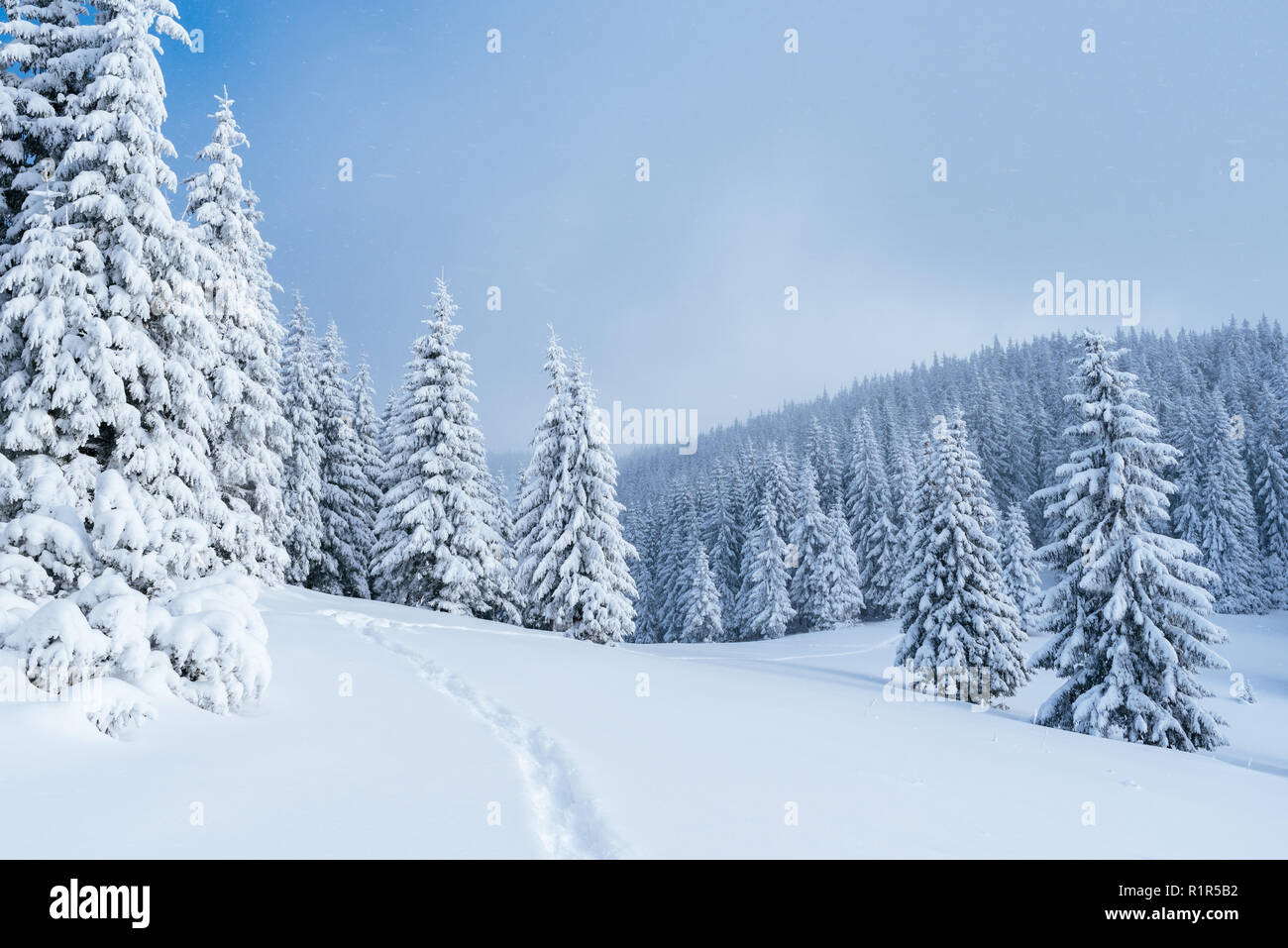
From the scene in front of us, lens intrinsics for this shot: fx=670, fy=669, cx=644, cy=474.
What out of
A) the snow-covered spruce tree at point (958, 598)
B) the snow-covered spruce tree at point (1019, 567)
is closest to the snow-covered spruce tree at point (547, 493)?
the snow-covered spruce tree at point (958, 598)

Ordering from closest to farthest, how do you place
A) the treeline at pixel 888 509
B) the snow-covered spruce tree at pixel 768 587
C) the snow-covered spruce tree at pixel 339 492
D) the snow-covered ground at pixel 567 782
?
1. the snow-covered ground at pixel 567 782
2. the snow-covered spruce tree at pixel 339 492
3. the treeline at pixel 888 509
4. the snow-covered spruce tree at pixel 768 587

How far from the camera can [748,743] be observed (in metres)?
8.90

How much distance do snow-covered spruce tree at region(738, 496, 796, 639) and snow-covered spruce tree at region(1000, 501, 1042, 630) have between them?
16.7m

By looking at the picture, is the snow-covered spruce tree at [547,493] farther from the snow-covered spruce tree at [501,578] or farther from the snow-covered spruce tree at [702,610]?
the snow-covered spruce tree at [702,610]

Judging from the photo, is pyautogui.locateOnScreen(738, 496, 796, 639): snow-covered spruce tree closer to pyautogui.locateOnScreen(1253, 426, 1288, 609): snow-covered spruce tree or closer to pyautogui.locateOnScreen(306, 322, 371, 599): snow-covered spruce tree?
pyautogui.locateOnScreen(306, 322, 371, 599): snow-covered spruce tree

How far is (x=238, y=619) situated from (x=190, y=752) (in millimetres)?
2024

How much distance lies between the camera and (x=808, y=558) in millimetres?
58031

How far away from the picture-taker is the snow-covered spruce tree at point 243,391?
20328 millimetres

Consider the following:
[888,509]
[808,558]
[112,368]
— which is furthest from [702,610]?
[112,368]

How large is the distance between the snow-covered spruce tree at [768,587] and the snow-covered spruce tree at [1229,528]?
31898mm

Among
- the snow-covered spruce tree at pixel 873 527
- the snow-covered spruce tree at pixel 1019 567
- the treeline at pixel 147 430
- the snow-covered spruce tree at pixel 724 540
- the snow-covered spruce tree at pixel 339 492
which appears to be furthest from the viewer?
the snow-covered spruce tree at pixel 724 540

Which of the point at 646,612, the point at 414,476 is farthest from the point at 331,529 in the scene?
the point at 646,612

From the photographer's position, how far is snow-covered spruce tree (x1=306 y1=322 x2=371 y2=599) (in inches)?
1307
